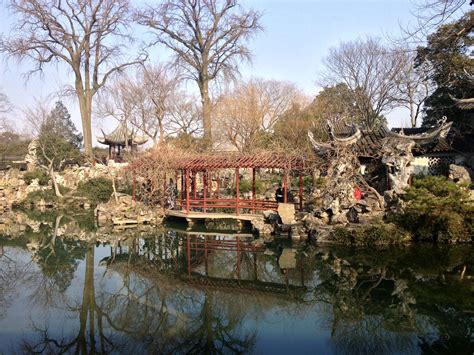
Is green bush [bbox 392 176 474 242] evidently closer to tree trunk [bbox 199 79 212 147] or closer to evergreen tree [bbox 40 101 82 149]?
tree trunk [bbox 199 79 212 147]

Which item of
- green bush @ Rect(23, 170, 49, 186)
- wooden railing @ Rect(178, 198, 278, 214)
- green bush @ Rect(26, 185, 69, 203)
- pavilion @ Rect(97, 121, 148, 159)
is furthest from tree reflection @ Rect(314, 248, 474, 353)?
pavilion @ Rect(97, 121, 148, 159)

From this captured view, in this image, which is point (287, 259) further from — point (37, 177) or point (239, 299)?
point (37, 177)

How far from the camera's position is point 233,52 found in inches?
901

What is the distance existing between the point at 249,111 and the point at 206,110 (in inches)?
84.8

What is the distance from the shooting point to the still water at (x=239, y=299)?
518cm

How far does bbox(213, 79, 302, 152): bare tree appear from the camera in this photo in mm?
21938

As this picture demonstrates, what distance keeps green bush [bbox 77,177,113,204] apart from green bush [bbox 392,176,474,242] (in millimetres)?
13850

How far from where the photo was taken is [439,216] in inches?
376

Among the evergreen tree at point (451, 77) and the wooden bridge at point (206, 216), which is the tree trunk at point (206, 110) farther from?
the evergreen tree at point (451, 77)

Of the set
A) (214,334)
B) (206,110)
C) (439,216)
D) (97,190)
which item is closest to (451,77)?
(439,216)

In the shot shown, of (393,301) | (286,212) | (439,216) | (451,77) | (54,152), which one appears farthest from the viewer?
(54,152)

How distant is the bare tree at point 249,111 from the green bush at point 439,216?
409 inches

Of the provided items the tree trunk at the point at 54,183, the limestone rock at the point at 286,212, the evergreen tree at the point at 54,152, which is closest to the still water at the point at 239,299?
the limestone rock at the point at 286,212

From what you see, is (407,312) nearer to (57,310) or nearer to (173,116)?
(57,310)
